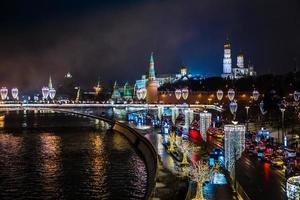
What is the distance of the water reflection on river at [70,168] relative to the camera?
16.3 metres

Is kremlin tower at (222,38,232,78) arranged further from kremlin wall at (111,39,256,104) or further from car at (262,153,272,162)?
car at (262,153,272,162)

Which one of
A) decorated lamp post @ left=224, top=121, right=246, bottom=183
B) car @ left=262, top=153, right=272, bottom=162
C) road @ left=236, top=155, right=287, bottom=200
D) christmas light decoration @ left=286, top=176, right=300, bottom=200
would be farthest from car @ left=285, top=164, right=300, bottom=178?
christmas light decoration @ left=286, top=176, right=300, bottom=200

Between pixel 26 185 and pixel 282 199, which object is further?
pixel 26 185

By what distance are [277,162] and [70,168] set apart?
916cm

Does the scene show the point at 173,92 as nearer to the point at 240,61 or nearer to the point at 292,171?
the point at 240,61

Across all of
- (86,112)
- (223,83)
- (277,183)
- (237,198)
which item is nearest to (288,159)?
(277,183)

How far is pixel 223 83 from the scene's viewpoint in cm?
5809

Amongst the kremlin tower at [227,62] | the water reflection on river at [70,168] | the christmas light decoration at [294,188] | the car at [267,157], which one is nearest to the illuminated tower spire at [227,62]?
the kremlin tower at [227,62]

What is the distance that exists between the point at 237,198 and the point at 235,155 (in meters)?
1.69

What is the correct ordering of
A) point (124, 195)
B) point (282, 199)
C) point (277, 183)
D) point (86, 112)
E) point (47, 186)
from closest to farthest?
point (282, 199), point (277, 183), point (124, 195), point (47, 186), point (86, 112)

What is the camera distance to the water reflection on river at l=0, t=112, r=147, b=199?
53.4 ft

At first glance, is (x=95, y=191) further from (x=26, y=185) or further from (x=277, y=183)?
(x=277, y=183)

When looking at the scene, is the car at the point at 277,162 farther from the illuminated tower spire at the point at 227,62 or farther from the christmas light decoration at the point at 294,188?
the illuminated tower spire at the point at 227,62

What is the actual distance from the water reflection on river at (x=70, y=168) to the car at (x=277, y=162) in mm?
4728
